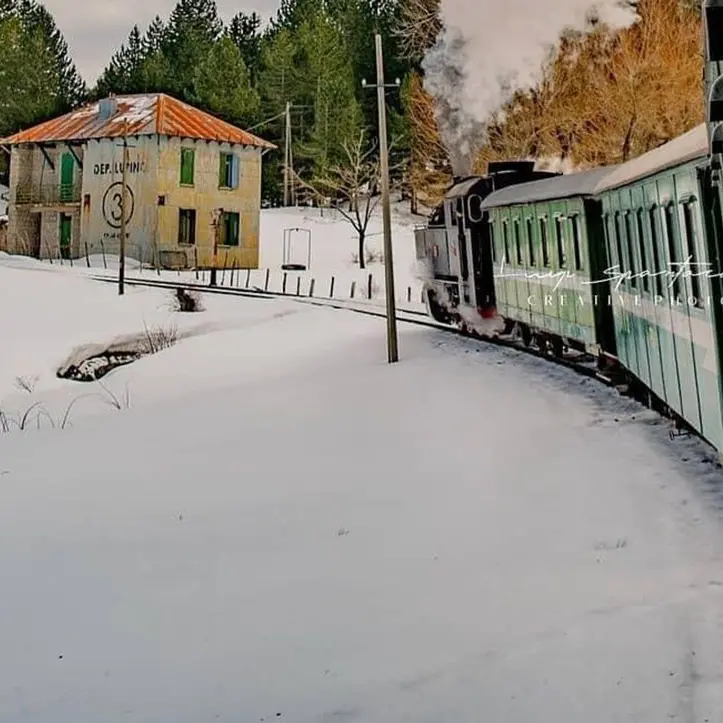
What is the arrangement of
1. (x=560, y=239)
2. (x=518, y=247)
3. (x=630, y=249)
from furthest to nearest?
(x=518, y=247), (x=560, y=239), (x=630, y=249)

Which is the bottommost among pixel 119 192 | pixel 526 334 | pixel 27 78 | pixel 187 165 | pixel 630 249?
pixel 526 334

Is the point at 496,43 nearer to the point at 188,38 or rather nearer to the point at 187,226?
the point at 187,226

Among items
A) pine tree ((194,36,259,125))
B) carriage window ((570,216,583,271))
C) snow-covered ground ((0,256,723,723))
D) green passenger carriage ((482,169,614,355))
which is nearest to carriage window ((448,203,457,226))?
green passenger carriage ((482,169,614,355))

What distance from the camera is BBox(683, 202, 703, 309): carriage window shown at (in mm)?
6164

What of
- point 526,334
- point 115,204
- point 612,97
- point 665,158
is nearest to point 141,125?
point 115,204

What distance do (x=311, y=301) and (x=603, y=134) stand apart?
8.09 metres

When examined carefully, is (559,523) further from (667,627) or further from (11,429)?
(11,429)

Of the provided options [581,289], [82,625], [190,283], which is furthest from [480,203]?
[190,283]

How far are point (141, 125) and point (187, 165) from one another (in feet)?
6.80

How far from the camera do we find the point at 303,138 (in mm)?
49031

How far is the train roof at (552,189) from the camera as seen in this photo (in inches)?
406

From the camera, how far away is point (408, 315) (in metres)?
20.8

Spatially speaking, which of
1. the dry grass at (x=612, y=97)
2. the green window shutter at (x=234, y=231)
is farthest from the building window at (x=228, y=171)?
the dry grass at (x=612, y=97)

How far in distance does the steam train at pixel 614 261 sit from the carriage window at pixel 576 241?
1 centimetres
